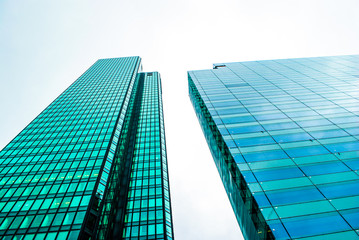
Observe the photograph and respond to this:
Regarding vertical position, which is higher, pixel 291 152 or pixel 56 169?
pixel 56 169

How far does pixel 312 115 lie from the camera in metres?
26.7

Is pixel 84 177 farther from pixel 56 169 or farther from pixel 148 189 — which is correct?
pixel 148 189

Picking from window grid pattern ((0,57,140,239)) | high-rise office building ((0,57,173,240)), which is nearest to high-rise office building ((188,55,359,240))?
high-rise office building ((0,57,173,240))

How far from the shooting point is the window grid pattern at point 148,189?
108 ft

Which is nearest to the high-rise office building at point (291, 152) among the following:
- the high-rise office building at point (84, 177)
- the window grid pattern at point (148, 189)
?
the window grid pattern at point (148, 189)

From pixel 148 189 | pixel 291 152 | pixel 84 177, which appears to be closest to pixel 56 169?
Result: pixel 84 177

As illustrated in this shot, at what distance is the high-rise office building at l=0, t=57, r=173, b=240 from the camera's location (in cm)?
2112

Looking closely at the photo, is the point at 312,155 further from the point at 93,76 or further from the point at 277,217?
the point at 93,76

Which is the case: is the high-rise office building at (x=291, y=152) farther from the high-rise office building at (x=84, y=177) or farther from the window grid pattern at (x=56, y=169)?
the window grid pattern at (x=56, y=169)

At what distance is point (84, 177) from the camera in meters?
26.8

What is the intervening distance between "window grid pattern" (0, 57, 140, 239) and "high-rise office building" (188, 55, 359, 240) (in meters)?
17.5

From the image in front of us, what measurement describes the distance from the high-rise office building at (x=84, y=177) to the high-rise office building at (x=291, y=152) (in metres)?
17.1

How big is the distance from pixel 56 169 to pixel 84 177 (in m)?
5.50

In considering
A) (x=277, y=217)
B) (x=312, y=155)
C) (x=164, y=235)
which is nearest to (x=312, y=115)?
(x=312, y=155)
